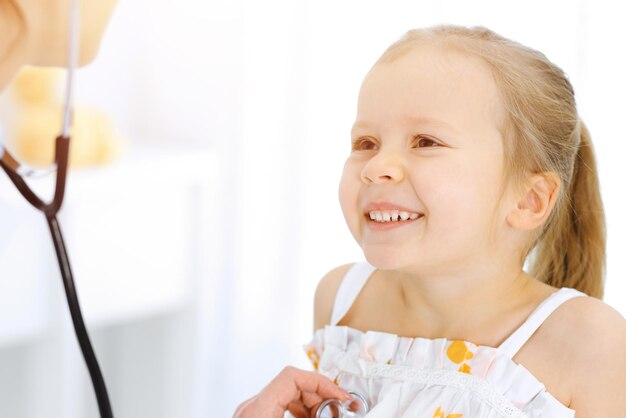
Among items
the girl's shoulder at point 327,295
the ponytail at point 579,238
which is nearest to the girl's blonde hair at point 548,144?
the ponytail at point 579,238

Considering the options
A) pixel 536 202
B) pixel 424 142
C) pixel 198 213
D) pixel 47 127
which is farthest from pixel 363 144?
pixel 198 213

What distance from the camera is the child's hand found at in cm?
94

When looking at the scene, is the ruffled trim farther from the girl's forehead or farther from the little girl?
the girl's forehead

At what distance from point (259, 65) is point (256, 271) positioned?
1.75ft

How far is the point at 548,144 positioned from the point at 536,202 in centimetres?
6

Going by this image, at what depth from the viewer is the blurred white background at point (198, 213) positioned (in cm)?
204

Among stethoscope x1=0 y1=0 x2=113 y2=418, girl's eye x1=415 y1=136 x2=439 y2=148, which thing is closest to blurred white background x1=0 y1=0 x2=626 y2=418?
girl's eye x1=415 y1=136 x2=439 y2=148

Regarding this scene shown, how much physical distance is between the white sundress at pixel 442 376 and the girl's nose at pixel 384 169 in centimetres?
19

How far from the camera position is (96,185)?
206 cm

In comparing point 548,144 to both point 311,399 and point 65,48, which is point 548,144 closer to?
point 311,399

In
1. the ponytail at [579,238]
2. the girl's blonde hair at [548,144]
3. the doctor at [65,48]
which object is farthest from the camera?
the ponytail at [579,238]

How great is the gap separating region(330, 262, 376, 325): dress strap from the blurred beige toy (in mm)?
1098

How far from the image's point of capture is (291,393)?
3.11ft

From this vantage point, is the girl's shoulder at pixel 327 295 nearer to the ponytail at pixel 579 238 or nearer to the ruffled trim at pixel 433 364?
the ruffled trim at pixel 433 364
